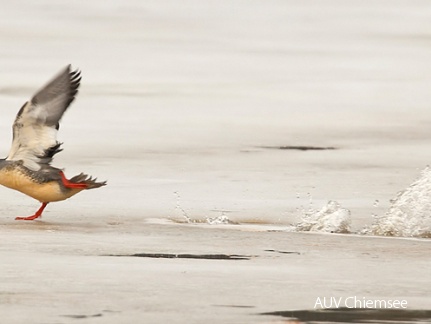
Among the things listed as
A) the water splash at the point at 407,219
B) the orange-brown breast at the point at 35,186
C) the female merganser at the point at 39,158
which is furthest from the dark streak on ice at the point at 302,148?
the water splash at the point at 407,219

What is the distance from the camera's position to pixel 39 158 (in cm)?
1107

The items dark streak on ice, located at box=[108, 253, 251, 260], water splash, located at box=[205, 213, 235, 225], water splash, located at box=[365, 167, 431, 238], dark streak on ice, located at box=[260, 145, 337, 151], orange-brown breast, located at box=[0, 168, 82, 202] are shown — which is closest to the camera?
dark streak on ice, located at box=[108, 253, 251, 260]

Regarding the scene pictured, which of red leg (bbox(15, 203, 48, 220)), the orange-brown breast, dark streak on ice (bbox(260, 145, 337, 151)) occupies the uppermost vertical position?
dark streak on ice (bbox(260, 145, 337, 151))

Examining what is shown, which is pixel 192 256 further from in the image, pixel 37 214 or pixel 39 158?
pixel 39 158

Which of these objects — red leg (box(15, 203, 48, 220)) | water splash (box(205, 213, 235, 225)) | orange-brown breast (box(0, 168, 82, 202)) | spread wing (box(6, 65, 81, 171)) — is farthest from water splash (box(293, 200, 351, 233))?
spread wing (box(6, 65, 81, 171))

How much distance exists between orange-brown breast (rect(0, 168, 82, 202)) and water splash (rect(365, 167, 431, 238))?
2.33 m

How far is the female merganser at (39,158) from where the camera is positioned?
1091 centimetres

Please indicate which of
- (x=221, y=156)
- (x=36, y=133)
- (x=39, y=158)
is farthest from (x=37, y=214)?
(x=221, y=156)

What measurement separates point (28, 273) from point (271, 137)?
7.66 m

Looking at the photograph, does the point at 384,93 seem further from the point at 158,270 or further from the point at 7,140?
the point at 158,270

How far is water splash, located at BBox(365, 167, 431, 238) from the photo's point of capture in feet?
33.1

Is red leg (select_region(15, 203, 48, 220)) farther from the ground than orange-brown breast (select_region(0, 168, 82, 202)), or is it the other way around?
orange-brown breast (select_region(0, 168, 82, 202))

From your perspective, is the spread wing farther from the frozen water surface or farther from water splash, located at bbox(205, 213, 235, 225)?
water splash, located at bbox(205, 213, 235, 225)

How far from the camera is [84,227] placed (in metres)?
10.2
